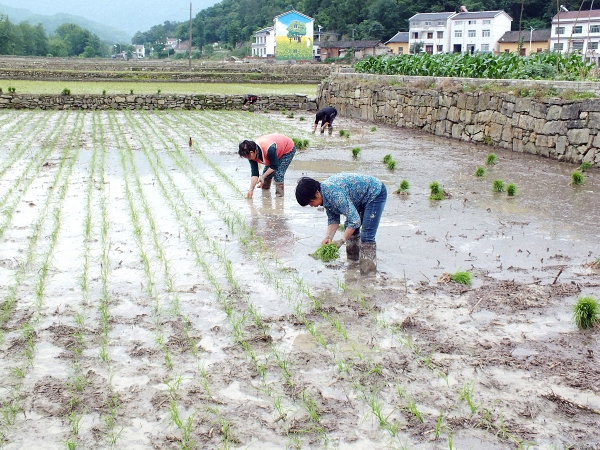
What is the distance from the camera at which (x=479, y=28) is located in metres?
73.4

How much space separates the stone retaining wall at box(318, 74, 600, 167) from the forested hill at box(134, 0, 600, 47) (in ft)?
126

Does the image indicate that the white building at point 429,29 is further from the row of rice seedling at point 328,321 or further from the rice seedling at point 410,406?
the rice seedling at point 410,406

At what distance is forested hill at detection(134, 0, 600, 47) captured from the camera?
225ft

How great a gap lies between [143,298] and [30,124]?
1498 cm

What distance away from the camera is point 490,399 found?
3.58 metres

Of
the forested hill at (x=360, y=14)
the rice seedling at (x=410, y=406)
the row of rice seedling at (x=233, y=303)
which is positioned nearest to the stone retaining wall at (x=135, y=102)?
the row of rice seedling at (x=233, y=303)

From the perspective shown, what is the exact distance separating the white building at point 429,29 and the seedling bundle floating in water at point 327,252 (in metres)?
73.9

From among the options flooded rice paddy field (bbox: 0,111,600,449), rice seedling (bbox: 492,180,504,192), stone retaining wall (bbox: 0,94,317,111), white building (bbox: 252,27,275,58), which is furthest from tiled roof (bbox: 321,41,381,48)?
flooded rice paddy field (bbox: 0,111,600,449)

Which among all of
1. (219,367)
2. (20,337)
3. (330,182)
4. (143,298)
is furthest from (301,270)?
(20,337)

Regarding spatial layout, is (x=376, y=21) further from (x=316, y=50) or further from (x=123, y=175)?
(x=123, y=175)

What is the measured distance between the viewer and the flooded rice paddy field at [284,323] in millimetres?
3352

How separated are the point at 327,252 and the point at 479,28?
7438cm

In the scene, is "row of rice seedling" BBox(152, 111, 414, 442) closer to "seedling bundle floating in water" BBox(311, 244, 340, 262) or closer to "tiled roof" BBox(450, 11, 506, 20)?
"seedling bundle floating in water" BBox(311, 244, 340, 262)

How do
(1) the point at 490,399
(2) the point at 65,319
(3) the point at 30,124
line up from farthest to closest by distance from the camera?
(3) the point at 30,124
(2) the point at 65,319
(1) the point at 490,399
